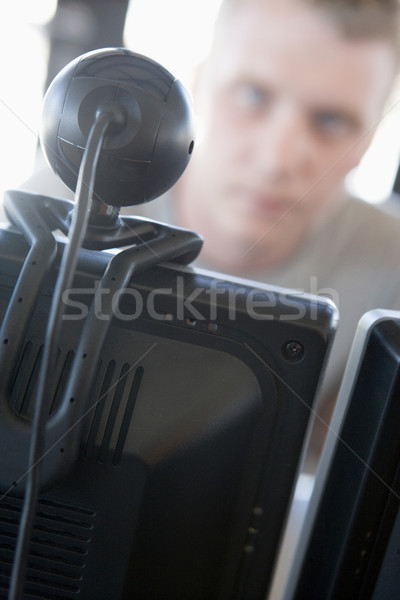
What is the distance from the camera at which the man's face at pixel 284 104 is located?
1395 mm

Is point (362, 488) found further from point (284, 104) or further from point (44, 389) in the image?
point (284, 104)

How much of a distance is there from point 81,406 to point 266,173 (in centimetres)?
114

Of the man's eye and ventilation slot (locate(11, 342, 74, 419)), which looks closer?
ventilation slot (locate(11, 342, 74, 419))

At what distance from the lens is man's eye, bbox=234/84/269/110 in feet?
4.58

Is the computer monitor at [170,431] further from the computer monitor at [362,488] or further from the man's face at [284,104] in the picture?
the man's face at [284,104]

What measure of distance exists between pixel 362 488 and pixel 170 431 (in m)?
0.13

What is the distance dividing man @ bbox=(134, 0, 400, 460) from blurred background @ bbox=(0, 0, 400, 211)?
0.07 meters

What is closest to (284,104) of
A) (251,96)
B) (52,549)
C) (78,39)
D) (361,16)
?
(251,96)

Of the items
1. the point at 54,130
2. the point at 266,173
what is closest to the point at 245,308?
the point at 54,130

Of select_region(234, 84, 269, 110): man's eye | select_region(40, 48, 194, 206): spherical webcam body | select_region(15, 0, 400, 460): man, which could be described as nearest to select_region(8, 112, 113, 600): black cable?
select_region(40, 48, 194, 206): spherical webcam body

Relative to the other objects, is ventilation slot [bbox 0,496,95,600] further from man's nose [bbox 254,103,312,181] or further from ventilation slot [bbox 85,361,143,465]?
man's nose [bbox 254,103,312,181]

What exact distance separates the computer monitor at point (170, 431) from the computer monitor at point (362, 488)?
53mm

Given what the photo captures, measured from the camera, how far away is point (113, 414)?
1.23ft

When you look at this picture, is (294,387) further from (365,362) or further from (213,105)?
(213,105)
